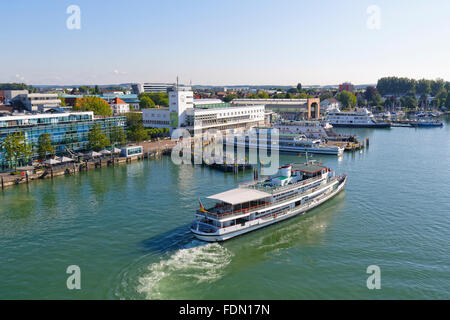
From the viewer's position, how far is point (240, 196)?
23922mm

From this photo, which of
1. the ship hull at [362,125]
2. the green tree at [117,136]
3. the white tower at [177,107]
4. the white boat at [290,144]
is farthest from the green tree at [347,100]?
the green tree at [117,136]

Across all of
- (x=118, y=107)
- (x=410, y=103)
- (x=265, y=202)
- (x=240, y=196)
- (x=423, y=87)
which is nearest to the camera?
(x=240, y=196)

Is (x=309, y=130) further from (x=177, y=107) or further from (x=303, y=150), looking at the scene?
(x=177, y=107)

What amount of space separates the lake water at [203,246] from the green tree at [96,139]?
39.2 feet

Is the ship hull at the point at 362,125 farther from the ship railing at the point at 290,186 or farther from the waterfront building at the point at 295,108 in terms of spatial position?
the ship railing at the point at 290,186

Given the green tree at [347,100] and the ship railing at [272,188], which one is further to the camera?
the green tree at [347,100]

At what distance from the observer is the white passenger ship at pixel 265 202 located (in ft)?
73.1

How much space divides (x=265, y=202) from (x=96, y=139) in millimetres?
30129

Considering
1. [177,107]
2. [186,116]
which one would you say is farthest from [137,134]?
[186,116]

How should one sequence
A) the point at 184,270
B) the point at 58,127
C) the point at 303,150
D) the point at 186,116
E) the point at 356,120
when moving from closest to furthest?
the point at 184,270 < the point at 58,127 < the point at 303,150 < the point at 186,116 < the point at 356,120

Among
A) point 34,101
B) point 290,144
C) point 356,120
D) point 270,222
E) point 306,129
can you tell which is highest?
point 34,101

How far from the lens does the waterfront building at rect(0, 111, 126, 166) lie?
39594 millimetres

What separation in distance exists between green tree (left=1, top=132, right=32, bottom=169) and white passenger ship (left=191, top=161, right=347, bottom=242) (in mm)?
24722
